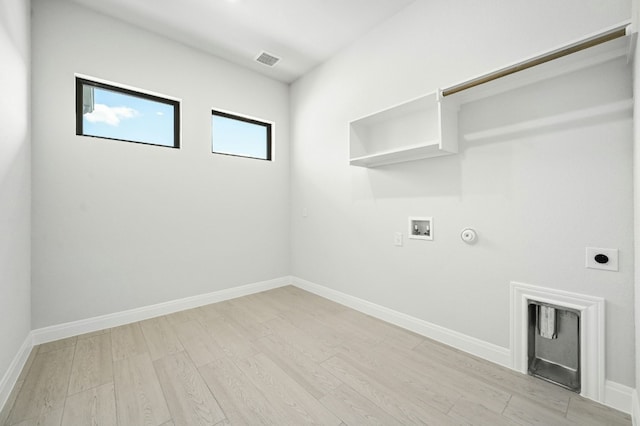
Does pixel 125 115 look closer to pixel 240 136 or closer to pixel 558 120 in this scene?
pixel 240 136

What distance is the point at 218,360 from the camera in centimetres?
195

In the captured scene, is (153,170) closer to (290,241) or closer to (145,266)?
(145,266)

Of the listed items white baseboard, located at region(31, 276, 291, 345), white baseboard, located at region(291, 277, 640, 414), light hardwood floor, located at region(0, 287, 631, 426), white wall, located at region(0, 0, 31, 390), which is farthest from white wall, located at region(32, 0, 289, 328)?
white baseboard, located at region(291, 277, 640, 414)

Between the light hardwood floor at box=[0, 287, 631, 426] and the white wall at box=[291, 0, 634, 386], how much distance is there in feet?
1.14

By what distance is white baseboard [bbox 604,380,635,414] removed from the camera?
1417mm

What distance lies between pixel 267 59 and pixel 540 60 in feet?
8.84

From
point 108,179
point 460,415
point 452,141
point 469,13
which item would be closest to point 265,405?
point 460,415

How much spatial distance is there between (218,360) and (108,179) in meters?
1.94

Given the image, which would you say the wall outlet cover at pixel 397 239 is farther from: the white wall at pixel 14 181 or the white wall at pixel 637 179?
the white wall at pixel 14 181

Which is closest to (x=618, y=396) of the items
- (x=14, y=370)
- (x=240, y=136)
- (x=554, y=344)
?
(x=554, y=344)

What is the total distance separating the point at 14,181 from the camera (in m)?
1.77

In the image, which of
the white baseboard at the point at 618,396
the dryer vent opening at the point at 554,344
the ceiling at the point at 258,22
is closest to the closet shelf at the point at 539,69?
the ceiling at the point at 258,22

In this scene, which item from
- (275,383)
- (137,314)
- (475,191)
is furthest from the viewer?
(137,314)

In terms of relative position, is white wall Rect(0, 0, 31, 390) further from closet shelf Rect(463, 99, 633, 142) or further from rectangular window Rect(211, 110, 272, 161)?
closet shelf Rect(463, 99, 633, 142)
